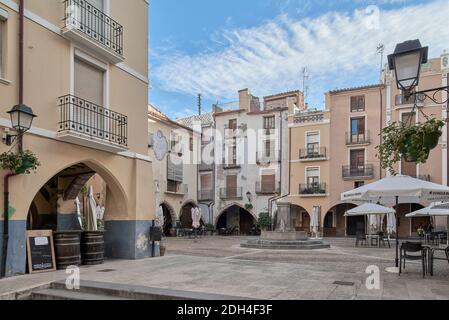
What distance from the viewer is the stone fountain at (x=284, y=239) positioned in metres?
18.8

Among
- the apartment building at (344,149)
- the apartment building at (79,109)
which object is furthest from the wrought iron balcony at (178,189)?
the apartment building at (79,109)

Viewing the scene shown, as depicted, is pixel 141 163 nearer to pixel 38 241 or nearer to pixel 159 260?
pixel 159 260

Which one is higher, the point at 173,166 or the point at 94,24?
the point at 94,24

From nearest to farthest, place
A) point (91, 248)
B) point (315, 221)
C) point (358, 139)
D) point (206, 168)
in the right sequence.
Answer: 1. point (91, 248)
2. point (315, 221)
3. point (358, 139)
4. point (206, 168)

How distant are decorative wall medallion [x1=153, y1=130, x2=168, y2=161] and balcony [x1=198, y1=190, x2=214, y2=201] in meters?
7.04

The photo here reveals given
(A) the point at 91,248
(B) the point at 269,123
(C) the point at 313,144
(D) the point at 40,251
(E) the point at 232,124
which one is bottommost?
(A) the point at 91,248

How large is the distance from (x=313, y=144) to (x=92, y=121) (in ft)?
84.4

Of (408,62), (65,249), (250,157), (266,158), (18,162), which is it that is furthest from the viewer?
(250,157)

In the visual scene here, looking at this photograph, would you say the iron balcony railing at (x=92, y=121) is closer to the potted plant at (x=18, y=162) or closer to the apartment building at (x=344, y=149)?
the potted plant at (x=18, y=162)

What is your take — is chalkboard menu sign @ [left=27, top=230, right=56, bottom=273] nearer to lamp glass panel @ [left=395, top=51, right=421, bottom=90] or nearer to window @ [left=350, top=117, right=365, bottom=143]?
lamp glass panel @ [left=395, top=51, right=421, bottom=90]

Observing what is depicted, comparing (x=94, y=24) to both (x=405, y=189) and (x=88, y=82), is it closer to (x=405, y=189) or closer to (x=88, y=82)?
(x=88, y=82)

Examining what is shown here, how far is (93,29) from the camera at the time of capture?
11.0 metres

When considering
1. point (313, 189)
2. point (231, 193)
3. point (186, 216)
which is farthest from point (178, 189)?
point (313, 189)
